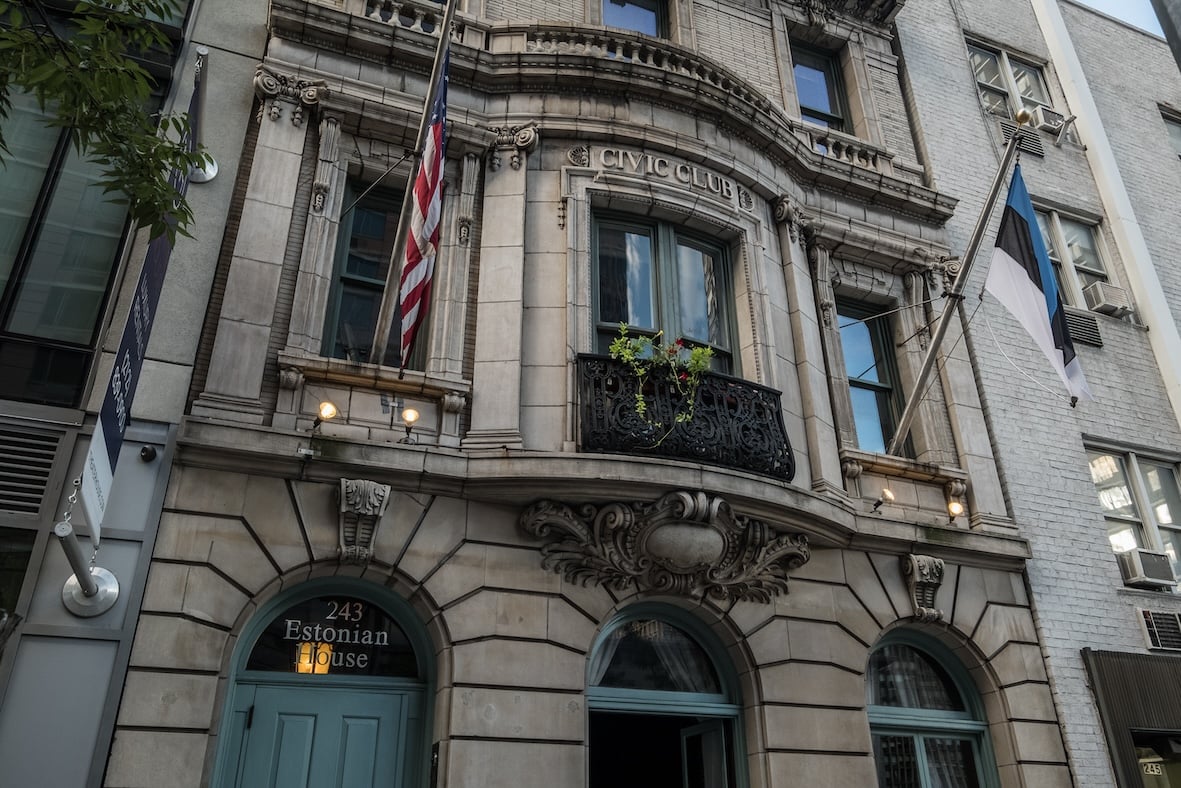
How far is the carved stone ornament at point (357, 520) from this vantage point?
869 cm

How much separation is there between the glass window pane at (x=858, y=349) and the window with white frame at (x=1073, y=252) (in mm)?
4704

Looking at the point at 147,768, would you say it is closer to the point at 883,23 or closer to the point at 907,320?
the point at 907,320

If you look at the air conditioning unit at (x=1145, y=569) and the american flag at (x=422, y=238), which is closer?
the american flag at (x=422, y=238)

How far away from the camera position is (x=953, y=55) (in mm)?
17234

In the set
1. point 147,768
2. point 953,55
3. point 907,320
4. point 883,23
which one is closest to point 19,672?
point 147,768

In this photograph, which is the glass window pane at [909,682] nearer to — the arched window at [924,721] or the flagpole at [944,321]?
the arched window at [924,721]

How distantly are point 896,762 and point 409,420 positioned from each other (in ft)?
22.8

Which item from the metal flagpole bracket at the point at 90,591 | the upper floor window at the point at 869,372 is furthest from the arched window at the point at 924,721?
the metal flagpole bracket at the point at 90,591

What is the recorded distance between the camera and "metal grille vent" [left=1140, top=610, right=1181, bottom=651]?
12.3 meters

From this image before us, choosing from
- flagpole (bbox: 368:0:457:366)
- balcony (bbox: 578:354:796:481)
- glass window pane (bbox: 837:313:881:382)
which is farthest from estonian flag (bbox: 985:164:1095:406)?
flagpole (bbox: 368:0:457:366)

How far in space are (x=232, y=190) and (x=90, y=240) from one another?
1567 mm

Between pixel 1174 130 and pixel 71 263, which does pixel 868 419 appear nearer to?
pixel 71 263

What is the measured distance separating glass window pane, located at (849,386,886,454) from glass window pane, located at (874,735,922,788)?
12.5 ft

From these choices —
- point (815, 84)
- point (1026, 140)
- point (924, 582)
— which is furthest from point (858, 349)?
point (1026, 140)
